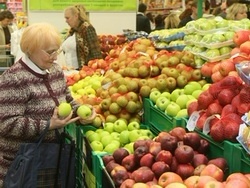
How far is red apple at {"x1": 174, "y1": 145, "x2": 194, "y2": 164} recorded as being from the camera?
7.45ft

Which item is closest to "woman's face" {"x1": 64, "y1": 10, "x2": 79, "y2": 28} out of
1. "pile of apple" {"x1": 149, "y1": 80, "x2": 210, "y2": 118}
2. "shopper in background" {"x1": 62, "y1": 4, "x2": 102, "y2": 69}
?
"shopper in background" {"x1": 62, "y1": 4, "x2": 102, "y2": 69}

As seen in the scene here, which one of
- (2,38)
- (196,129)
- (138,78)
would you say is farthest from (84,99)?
(2,38)

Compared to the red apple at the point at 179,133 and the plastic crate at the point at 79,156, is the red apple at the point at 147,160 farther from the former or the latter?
the plastic crate at the point at 79,156

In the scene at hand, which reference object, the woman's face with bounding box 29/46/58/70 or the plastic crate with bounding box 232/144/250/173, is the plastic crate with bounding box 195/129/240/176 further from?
the woman's face with bounding box 29/46/58/70

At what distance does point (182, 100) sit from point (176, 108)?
0.12m

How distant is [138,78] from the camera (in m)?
3.82

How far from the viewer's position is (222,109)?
8.39ft

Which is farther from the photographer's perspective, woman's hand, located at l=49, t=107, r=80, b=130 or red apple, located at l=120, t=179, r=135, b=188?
woman's hand, located at l=49, t=107, r=80, b=130

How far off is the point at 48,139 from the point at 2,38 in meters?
7.86

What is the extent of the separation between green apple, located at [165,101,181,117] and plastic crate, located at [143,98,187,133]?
0.03 metres

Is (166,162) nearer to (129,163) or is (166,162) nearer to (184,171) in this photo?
(184,171)

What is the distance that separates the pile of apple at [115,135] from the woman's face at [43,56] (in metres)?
0.66

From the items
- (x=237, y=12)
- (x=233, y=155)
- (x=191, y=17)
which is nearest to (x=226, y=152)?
(x=233, y=155)

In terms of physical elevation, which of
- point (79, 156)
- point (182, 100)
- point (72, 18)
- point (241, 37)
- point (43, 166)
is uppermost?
point (241, 37)
